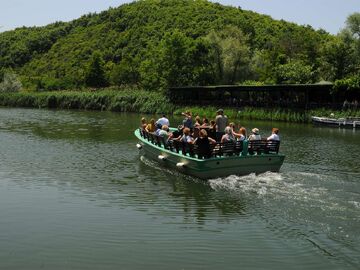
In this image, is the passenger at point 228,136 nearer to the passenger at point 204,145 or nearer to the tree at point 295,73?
the passenger at point 204,145

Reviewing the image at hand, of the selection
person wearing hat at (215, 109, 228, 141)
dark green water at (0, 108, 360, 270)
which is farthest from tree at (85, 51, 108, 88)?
person wearing hat at (215, 109, 228, 141)

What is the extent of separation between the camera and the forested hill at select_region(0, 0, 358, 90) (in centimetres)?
7338

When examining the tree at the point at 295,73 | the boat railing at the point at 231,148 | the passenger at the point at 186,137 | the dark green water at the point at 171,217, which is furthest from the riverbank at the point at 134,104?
the passenger at the point at 186,137

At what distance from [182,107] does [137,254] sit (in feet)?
180

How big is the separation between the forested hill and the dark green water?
50.1m

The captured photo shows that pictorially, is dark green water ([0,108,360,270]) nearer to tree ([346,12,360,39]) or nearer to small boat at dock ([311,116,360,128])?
small boat at dock ([311,116,360,128])

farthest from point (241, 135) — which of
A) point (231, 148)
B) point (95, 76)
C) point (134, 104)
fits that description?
point (95, 76)

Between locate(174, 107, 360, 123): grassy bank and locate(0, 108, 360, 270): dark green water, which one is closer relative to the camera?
locate(0, 108, 360, 270): dark green water

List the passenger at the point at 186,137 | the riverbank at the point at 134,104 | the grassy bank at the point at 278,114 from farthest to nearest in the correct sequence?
the riverbank at the point at 134,104 < the grassy bank at the point at 278,114 < the passenger at the point at 186,137

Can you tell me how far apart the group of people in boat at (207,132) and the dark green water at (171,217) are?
1476 millimetres

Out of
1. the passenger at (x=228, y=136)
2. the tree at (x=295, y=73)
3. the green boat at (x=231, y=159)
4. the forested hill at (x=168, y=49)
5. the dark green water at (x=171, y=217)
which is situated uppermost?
the forested hill at (x=168, y=49)

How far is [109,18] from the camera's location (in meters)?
150

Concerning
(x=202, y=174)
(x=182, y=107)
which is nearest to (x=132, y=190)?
(x=202, y=174)

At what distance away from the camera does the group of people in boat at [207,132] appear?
18.4m
